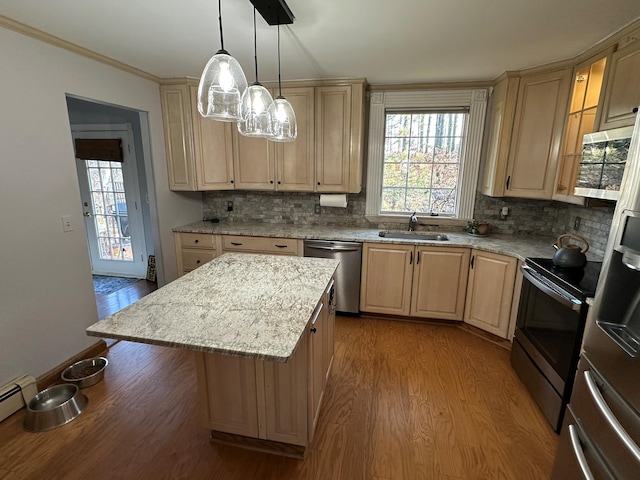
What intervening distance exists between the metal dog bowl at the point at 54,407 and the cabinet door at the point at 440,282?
2.69 metres

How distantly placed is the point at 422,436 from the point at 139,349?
7.47ft

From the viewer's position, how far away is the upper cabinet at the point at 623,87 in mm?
1763

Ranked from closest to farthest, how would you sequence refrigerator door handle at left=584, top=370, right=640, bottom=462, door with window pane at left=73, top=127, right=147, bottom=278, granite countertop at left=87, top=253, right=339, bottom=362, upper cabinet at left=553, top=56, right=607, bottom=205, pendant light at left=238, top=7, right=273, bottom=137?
refrigerator door handle at left=584, top=370, right=640, bottom=462 < granite countertop at left=87, top=253, right=339, bottom=362 < pendant light at left=238, top=7, right=273, bottom=137 < upper cabinet at left=553, top=56, right=607, bottom=205 < door with window pane at left=73, top=127, right=147, bottom=278

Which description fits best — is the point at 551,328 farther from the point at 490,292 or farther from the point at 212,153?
the point at 212,153

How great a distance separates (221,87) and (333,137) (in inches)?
80.1

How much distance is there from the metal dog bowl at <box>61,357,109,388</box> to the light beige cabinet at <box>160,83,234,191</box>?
69.1 inches

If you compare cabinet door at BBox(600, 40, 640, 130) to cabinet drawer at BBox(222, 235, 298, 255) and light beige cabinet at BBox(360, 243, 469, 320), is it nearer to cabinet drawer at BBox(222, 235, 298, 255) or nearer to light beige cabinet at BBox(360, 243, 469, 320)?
light beige cabinet at BBox(360, 243, 469, 320)

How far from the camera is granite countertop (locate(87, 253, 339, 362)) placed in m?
1.11

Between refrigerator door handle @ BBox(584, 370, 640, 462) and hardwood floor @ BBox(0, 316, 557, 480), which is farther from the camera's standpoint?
hardwood floor @ BBox(0, 316, 557, 480)

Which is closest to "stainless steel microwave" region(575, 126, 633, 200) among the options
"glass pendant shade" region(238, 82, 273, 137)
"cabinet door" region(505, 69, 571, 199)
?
"cabinet door" region(505, 69, 571, 199)

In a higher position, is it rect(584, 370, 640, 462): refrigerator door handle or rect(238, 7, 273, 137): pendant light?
rect(238, 7, 273, 137): pendant light

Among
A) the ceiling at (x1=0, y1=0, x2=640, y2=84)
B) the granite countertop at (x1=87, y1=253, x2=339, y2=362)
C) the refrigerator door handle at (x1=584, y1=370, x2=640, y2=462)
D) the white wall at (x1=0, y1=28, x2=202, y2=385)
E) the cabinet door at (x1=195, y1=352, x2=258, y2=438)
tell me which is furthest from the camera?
the white wall at (x1=0, y1=28, x2=202, y2=385)

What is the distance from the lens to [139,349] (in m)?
2.60

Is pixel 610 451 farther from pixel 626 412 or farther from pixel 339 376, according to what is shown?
pixel 339 376
